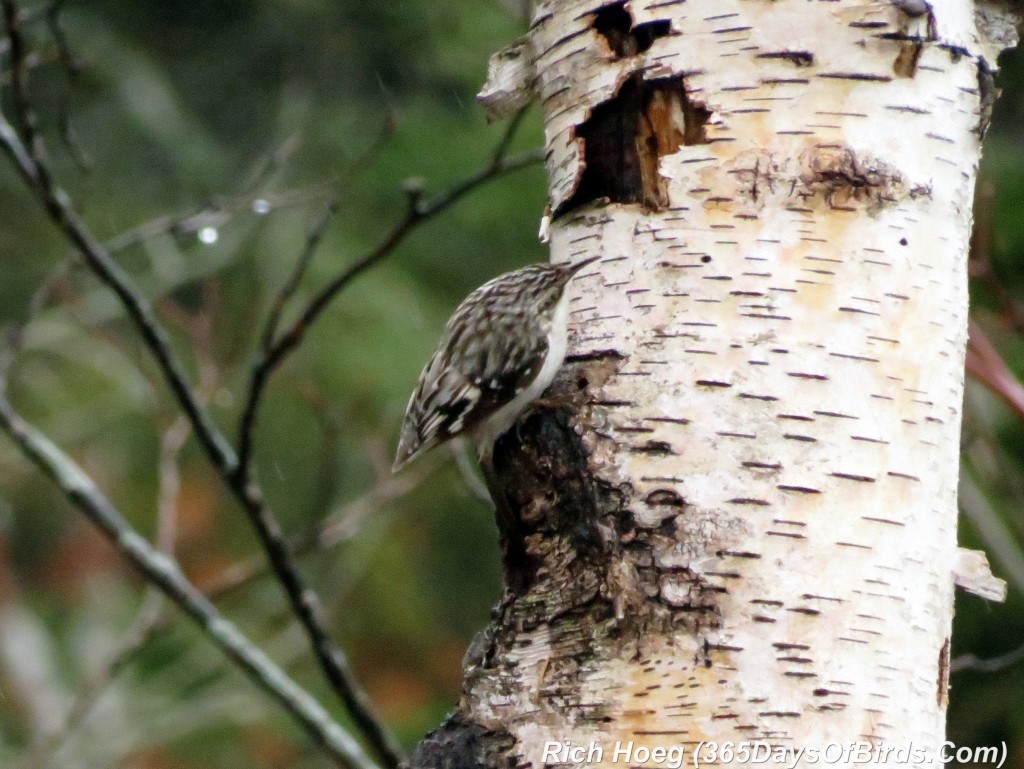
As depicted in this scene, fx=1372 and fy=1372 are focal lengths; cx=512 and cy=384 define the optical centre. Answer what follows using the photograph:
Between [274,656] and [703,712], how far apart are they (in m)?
4.51

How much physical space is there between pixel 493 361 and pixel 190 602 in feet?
3.34

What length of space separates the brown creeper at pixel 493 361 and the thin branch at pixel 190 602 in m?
0.62

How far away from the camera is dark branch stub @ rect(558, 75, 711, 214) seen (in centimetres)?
220

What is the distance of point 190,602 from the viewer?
3291 millimetres

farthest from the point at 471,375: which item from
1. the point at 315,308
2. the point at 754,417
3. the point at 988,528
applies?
the point at 988,528

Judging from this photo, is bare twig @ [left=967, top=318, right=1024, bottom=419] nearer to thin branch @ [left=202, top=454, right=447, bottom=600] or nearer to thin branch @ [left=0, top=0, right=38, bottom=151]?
thin branch @ [left=202, top=454, right=447, bottom=600]

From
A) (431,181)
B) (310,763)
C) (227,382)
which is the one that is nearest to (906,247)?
(431,181)

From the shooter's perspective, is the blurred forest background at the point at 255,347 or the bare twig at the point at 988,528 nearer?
the bare twig at the point at 988,528

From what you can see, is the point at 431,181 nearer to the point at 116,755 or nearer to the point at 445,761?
the point at 116,755

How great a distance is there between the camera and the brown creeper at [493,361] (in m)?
2.53

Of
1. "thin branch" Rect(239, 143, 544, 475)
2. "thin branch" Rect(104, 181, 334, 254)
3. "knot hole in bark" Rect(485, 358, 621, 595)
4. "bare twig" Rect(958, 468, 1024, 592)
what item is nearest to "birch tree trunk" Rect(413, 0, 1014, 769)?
"knot hole in bark" Rect(485, 358, 621, 595)

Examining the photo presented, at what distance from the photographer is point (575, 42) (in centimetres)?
239

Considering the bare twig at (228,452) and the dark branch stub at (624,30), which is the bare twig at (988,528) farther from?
the dark branch stub at (624,30)

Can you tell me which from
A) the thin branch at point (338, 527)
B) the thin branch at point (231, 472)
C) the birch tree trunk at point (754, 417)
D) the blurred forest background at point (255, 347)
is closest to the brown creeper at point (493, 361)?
the birch tree trunk at point (754, 417)
